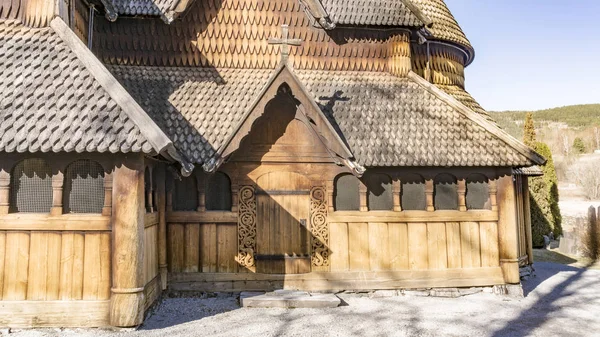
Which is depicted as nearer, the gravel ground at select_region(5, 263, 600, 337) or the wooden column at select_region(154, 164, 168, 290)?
the gravel ground at select_region(5, 263, 600, 337)

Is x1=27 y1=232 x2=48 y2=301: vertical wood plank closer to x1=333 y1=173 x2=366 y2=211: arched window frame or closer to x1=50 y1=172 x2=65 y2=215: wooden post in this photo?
x1=50 y1=172 x2=65 y2=215: wooden post

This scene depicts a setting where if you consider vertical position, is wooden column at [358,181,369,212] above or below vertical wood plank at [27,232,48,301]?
above

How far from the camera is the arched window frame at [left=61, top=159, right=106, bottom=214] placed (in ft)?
21.8

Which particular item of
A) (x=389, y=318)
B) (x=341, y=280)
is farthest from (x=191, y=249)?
(x=389, y=318)

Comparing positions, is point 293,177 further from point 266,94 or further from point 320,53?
point 320,53

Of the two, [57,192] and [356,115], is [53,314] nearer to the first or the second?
[57,192]

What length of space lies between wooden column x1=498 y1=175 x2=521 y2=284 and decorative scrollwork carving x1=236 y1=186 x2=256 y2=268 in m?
5.13

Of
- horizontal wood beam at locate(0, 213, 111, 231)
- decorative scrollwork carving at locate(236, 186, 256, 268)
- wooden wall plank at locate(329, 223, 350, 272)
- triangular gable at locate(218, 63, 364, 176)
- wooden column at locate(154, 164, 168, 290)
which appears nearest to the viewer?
horizontal wood beam at locate(0, 213, 111, 231)

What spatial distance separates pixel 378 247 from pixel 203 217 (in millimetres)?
3633

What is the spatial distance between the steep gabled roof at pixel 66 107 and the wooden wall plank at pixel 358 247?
3.87 meters

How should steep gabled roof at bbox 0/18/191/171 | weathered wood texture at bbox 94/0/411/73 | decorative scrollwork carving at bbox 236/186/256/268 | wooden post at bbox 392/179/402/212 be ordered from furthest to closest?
weathered wood texture at bbox 94/0/411/73 → wooden post at bbox 392/179/402/212 → decorative scrollwork carving at bbox 236/186/256/268 → steep gabled roof at bbox 0/18/191/171

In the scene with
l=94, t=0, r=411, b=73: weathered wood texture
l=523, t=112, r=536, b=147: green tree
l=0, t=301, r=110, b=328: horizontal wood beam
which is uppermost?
l=94, t=0, r=411, b=73: weathered wood texture

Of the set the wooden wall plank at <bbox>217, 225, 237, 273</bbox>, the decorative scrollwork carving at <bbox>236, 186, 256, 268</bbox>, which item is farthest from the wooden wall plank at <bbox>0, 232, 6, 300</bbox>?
the decorative scrollwork carving at <bbox>236, 186, 256, 268</bbox>

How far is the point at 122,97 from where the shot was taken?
6.51 metres
